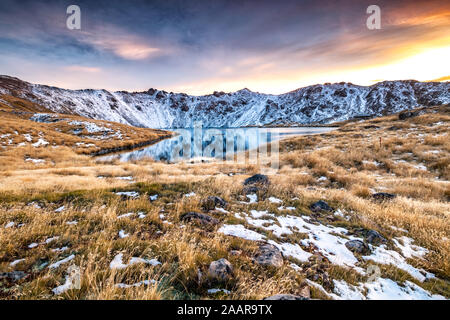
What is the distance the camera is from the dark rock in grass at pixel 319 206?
6.73 m

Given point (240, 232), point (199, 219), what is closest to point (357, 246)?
point (240, 232)

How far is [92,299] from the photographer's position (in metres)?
2.17

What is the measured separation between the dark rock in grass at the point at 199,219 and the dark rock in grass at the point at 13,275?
3.05m

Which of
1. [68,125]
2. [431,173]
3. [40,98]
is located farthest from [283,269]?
[40,98]

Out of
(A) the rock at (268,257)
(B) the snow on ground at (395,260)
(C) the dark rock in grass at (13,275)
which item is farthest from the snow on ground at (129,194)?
(B) the snow on ground at (395,260)

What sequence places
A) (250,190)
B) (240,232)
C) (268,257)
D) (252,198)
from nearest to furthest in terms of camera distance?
1. (268,257)
2. (240,232)
3. (252,198)
4. (250,190)

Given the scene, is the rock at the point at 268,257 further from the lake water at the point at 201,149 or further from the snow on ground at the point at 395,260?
the lake water at the point at 201,149

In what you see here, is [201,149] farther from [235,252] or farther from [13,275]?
[13,275]

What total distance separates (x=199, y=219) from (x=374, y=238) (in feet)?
15.7

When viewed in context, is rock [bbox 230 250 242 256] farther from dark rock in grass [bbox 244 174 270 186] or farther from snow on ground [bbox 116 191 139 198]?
dark rock in grass [bbox 244 174 270 186]

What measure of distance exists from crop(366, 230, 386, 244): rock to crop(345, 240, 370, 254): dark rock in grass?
43 cm

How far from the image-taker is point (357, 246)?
435 centimetres

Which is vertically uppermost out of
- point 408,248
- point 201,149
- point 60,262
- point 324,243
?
point 201,149
